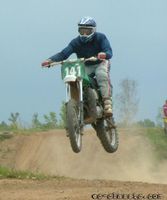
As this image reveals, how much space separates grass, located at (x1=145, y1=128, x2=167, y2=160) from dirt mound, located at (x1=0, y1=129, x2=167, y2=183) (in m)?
0.22

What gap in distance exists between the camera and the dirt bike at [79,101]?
12.2 metres

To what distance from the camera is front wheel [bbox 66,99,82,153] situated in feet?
39.6

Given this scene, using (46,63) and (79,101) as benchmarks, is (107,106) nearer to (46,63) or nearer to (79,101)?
(79,101)

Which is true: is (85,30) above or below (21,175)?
above

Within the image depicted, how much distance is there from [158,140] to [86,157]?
8.94ft

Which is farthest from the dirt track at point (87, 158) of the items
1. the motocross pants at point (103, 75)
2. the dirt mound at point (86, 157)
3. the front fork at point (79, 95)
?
the front fork at point (79, 95)

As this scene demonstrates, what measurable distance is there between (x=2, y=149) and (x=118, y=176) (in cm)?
759

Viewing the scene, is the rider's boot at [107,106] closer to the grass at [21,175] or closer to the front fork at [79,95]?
the front fork at [79,95]

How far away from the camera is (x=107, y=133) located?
45.7 ft

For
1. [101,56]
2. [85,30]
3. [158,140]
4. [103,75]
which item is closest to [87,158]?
[158,140]

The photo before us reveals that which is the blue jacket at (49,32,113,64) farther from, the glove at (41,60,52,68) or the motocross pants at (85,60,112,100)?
the glove at (41,60,52,68)

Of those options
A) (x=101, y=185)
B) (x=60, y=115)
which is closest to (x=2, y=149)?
(x=60, y=115)

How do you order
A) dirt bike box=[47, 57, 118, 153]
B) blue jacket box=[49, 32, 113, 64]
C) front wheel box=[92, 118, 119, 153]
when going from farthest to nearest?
front wheel box=[92, 118, 119, 153]
blue jacket box=[49, 32, 113, 64]
dirt bike box=[47, 57, 118, 153]

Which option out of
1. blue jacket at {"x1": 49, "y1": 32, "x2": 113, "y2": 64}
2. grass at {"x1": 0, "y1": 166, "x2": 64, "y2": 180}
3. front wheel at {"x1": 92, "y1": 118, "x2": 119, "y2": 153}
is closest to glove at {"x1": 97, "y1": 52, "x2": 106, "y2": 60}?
blue jacket at {"x1": 49, "y1": 32, "x2": 113, "y2": 64}
